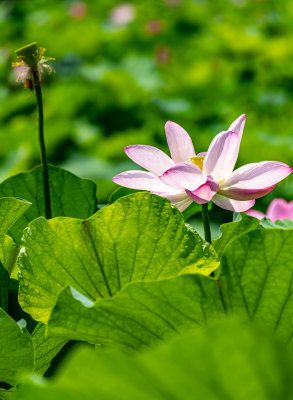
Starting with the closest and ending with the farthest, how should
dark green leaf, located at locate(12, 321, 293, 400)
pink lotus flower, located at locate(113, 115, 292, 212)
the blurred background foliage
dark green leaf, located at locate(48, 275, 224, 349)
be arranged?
dark green leaf, located at locate(12, 321, 293, 400), dark green leaf, located at locate(48, 275, 224, 349), pink lotus flower, located at locate(113, 115, 292, 212), the blurred background foliage

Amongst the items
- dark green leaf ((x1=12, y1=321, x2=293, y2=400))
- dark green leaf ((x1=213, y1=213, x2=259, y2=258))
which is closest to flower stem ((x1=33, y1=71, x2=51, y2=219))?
dark green leaf ((x1=213, y1=213, x2=259, y2=258))

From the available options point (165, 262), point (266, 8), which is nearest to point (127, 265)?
point (165, 262)

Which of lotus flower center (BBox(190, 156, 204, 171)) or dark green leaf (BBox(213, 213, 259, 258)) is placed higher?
lotus flower center (BBox(190, 156, 204, 171))

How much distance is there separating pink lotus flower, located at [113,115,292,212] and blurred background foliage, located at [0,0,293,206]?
1350 millimetres

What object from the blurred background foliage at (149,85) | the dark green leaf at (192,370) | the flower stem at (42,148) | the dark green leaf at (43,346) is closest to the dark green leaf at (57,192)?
the flower stem at (42,148)

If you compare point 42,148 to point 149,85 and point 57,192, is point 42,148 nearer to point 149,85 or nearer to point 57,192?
point 57,192

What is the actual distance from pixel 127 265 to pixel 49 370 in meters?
0.11

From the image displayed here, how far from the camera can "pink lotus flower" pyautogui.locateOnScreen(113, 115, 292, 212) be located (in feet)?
1.61

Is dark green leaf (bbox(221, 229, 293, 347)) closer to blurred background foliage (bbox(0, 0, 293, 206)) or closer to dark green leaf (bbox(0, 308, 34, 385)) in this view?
dark green leaf (bbox(0, 308, 34, 385))

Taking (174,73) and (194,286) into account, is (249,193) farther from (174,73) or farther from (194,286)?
(174,73)

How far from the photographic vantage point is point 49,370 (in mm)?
468

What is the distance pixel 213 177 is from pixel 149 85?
279cm

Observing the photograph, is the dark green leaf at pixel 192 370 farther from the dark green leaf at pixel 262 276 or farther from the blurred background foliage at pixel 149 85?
the blurred background foliage at pixel 149 85

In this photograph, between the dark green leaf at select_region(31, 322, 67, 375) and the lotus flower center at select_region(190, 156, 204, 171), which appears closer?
the dark green leaf at select_region(31, 322, 67, 375)
